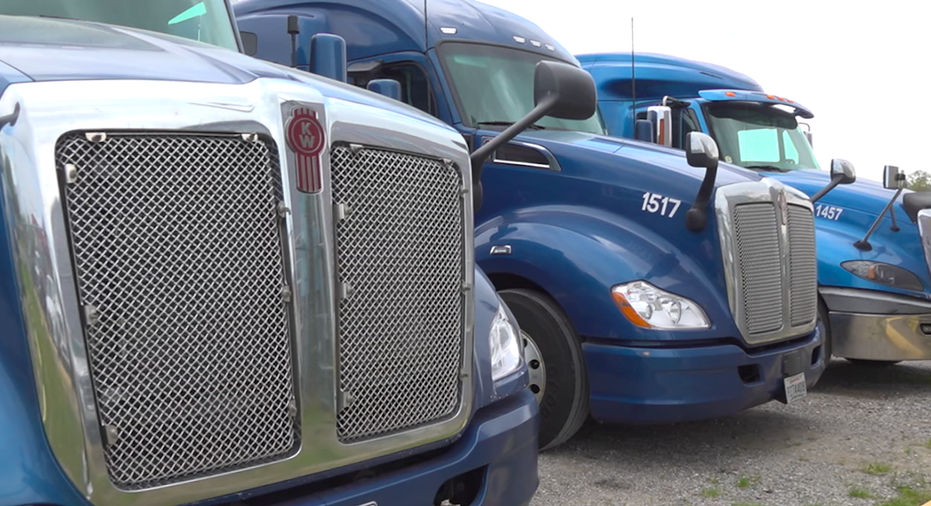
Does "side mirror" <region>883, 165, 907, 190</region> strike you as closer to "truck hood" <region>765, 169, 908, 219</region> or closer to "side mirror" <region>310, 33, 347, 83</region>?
"truck hood" <region>765, 169, 908, 219</region>

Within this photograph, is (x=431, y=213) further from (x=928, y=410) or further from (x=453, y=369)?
(x=928, y=410)

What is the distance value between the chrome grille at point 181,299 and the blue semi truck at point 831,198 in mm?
5192

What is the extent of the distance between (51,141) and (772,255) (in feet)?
13.0

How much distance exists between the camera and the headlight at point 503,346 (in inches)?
117

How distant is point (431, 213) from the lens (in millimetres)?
2725

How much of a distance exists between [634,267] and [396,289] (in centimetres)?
232

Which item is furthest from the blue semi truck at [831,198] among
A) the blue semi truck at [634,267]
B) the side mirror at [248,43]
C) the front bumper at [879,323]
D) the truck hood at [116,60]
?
the truck hood at [116,60]

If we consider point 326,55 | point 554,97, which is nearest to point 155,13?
point 326,55

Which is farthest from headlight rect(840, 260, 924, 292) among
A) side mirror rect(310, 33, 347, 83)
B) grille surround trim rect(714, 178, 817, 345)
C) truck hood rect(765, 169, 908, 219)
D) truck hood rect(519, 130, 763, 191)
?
side mirror rect(310, 33, 347, 83)

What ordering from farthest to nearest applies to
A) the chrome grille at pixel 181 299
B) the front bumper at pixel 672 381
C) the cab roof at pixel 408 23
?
the cab roof at pixel 408 23 → the front bumper at pixel 672 381 → the chrome grille at pixel 181 299

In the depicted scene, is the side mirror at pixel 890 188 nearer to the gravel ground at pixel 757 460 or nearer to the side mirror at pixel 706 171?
the gravel ground at pixel 757 460

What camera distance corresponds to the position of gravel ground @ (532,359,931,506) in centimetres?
445

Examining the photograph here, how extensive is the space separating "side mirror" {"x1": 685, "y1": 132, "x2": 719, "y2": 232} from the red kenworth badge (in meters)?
2.91

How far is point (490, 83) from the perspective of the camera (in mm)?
5914
